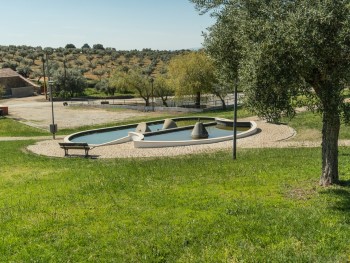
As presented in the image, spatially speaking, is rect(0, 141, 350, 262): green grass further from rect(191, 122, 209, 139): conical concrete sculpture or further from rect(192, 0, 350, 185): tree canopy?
rect(191, 122, 209, 139): conical concrete sculpture

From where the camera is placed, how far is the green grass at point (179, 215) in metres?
7.71

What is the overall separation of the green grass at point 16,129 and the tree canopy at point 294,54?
28.2 m

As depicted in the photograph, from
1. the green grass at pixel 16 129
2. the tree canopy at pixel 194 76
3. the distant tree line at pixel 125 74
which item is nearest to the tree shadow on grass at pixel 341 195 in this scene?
the distant tree line at pixel 125 74

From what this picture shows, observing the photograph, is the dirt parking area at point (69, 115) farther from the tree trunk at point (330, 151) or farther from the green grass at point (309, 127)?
the tree trunk at point (330, 151)

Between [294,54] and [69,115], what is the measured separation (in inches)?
1637

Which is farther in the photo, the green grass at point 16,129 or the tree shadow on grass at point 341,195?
the green grass at point 16,129

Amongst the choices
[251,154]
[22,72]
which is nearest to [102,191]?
[251,154]

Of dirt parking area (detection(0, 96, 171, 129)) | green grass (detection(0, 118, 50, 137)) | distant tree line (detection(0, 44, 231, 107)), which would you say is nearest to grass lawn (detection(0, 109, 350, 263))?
distant tree line (detection(0, 44, 231, 107))

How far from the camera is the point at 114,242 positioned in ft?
27.0

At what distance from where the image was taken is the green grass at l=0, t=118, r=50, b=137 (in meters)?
34.8

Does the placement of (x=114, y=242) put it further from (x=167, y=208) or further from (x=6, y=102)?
(x=6, y=102)

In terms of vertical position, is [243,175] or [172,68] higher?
[172,68]

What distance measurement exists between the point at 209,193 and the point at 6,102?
6142 centimetres

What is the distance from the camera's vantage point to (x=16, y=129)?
1478 inches
